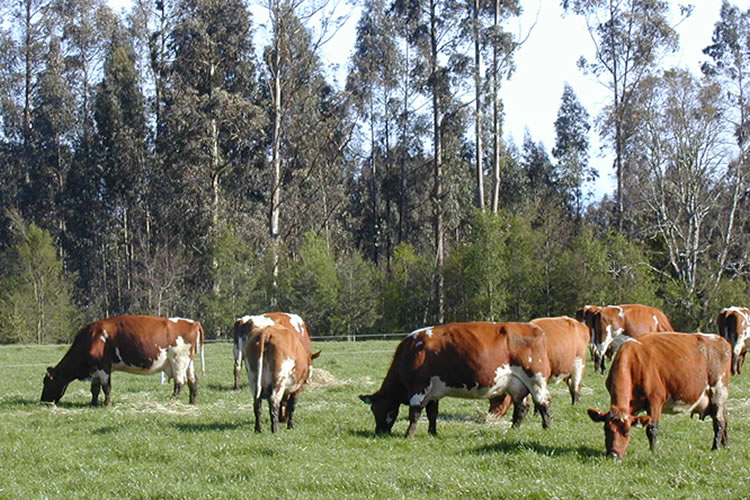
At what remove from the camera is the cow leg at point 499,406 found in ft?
45.2

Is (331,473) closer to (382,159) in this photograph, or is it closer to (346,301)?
(346,301)

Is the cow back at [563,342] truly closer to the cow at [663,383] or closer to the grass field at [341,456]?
the grass field at [341,456]

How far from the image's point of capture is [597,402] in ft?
51.1

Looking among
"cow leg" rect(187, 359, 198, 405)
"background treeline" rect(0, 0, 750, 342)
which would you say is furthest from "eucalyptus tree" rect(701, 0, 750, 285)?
"cow leg" rect(187, 359, 198, 405)

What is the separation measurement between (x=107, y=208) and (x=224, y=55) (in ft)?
46.5

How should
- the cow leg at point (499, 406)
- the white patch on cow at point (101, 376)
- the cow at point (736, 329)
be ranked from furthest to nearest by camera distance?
the cow at point (736, 329) → the white patch on cow at point (101, 376) → the cow leg at point (499, 406)

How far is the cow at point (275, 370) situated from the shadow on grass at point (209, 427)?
25.7 inches

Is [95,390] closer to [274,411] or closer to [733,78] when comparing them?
[274,411]

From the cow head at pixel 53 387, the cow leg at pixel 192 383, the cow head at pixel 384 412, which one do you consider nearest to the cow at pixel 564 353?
the cow head at pixel 384 412

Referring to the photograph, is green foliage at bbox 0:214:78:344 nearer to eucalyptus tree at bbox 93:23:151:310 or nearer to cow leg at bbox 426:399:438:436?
eucalyptus tree at bbox 93:23:151:310

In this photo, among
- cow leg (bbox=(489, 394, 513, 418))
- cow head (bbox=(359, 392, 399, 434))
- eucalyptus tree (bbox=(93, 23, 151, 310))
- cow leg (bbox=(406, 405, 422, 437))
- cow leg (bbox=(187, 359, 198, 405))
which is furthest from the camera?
eucalyptus tree (bbox=(93, 23, 151, 310))

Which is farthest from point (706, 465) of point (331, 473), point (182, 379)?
point (182, 379)

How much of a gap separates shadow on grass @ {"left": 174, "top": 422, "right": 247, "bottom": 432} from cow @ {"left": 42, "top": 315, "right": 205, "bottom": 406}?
10.5ft

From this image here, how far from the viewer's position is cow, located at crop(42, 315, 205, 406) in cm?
1633
